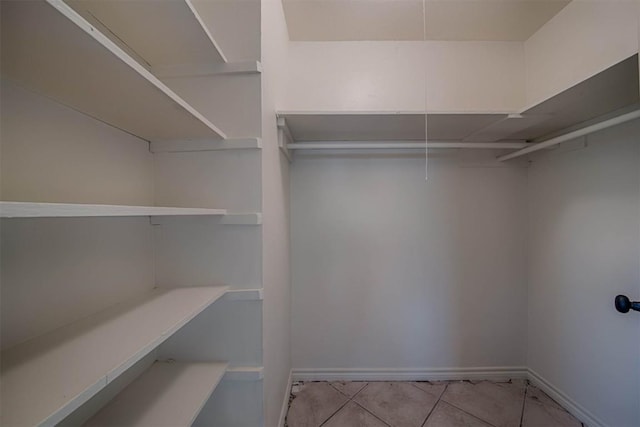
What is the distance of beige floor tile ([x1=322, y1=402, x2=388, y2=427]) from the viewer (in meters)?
1.55

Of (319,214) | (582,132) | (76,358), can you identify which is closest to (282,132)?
(319,214)

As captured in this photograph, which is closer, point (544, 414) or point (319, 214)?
point (544, 414)

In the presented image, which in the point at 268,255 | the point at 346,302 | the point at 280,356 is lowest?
the point at 280,356

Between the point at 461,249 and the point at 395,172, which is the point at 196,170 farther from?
the point at 461,249

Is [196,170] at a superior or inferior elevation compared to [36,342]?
superior

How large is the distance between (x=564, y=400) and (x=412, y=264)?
1320mm

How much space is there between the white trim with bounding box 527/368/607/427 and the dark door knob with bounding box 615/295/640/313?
0.78m

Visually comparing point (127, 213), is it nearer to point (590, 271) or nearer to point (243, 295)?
point (243, 295)

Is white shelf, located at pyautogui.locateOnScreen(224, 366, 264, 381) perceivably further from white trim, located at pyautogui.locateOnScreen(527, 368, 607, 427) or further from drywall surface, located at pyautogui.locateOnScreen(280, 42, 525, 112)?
white trim, located at pyautogui.locateOnScreen(527, 368, 607, 427)

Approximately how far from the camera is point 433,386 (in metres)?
1.89

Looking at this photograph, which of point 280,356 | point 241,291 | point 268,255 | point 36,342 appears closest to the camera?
point 36,342

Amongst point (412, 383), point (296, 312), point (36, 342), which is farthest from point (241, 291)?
point (412, 383)

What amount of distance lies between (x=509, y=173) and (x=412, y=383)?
6.23ft

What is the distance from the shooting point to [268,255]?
1.22m
